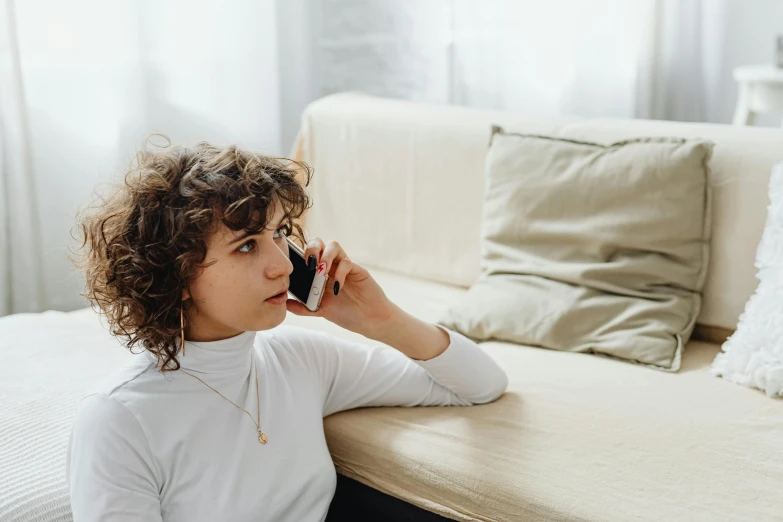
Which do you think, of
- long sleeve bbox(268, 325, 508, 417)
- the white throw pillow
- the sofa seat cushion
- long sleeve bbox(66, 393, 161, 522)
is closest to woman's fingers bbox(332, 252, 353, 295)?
long sleeve bbox(268, 325, 508, 417)

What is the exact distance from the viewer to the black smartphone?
1321 millimetres

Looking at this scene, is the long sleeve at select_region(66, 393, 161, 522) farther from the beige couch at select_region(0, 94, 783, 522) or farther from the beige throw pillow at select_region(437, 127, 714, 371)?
the beige throw pillow at select_region(437, 127, 714, 371)

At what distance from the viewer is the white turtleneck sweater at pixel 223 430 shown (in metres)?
1.09

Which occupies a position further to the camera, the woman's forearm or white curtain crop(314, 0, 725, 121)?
white curtain crop(314, 0, 725, 121)

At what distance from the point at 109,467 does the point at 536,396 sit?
0.77 meters

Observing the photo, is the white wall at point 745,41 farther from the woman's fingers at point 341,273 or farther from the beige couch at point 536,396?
the woman's fingers at point 341,273

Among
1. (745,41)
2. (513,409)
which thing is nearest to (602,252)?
(513,409)

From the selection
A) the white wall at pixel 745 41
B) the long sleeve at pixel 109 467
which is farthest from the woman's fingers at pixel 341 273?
the white wall at pixel 745 41

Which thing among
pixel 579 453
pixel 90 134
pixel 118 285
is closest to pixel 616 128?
pixel 579 453

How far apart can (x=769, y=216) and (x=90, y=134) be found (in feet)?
5.67

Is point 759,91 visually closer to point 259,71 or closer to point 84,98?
point 259,71

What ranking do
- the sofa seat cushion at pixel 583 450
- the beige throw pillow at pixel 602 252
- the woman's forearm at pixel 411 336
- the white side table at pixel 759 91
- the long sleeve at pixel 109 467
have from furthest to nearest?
the white side table at pixel 759 91, the beige throw pillow at pixel 602 252, the woman's forearm at pixel 411 336, the sofa seat cushion at pixel 583 450, the long sleeve at pixel 109 467

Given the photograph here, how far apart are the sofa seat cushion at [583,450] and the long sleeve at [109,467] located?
42 centimetres

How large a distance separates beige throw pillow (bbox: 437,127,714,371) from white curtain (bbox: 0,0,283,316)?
1080 mm
